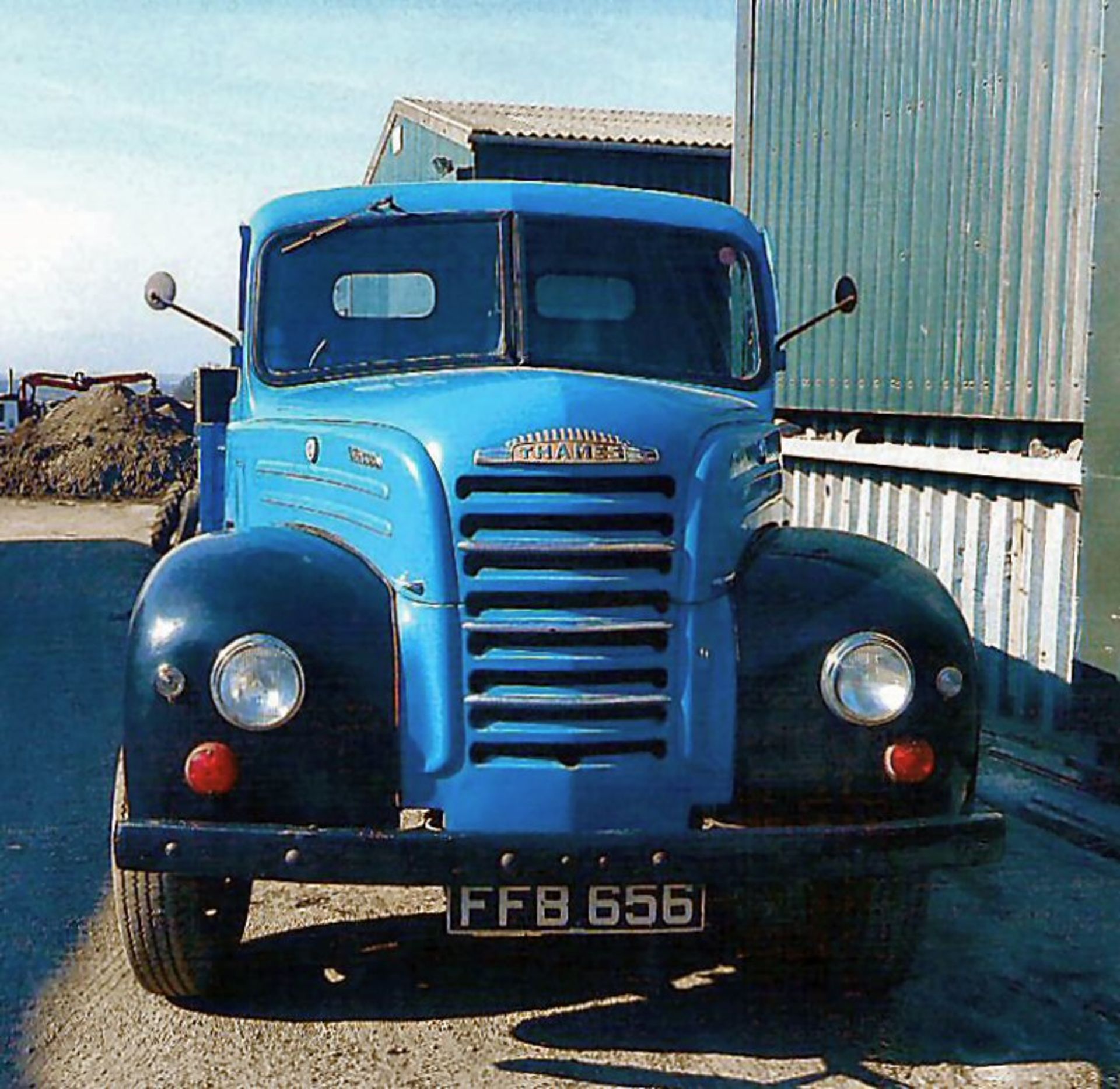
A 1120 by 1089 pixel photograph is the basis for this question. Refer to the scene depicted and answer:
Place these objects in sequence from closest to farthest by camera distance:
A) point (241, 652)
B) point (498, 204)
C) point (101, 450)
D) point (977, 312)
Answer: point (241, 652), point (498, 204), point (977, 312), point (101, 450)

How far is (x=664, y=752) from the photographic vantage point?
405 cm

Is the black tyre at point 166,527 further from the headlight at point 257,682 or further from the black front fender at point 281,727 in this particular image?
the headlight at point 257,682

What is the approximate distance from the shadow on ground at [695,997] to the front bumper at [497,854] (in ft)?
1.90

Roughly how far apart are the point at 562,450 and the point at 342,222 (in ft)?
5.48

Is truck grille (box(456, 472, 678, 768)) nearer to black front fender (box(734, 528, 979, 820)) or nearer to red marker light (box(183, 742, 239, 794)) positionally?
black front fender (box(734, 528, 979, 820))

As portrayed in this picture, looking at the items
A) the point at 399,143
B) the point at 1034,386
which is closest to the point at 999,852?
the point at 1034,386

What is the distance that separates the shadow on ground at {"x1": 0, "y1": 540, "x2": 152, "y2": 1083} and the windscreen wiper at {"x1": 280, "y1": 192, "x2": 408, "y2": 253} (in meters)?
2.34

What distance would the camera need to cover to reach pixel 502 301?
5020 millimetres

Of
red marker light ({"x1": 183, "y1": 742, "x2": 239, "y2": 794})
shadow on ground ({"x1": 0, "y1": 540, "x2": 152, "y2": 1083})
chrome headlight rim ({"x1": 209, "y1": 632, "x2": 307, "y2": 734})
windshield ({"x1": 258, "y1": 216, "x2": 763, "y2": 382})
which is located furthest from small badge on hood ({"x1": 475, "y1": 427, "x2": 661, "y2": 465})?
shadow on ground ({"x1": 0, "y1": 540, "x2": 152, "y2": 1083})

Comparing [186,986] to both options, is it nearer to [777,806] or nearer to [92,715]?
[777,806]

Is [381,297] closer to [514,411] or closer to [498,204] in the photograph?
[498,204]

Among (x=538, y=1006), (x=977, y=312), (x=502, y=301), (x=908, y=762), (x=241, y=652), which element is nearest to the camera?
(x=241, y=652)

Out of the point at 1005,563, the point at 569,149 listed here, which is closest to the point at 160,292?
the point at 1005,563

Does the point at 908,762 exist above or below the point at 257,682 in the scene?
below
